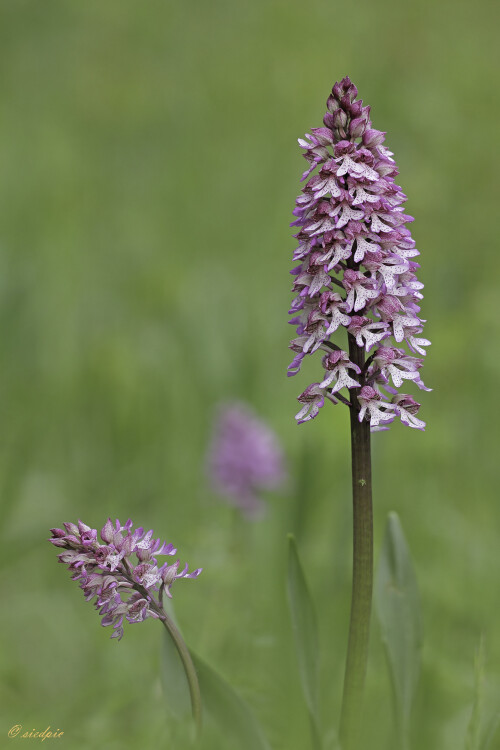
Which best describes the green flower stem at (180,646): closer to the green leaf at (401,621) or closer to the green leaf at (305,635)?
the green leaf at (305,635)

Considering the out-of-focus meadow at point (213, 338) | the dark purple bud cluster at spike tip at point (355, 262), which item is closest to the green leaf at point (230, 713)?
the out-of-focus meadow at point (213, 338)

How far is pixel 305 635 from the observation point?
2045 mm

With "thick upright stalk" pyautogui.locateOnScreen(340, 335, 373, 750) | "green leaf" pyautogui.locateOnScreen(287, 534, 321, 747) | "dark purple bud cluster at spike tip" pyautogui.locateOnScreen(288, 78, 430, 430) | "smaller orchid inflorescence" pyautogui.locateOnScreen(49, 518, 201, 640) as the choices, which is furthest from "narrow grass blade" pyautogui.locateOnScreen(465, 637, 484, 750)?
"smaller orchid inflorescence" pyautogui.locateOnScreen(49, 518, 201, 640)

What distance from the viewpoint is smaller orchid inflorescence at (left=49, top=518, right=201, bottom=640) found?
5.33ft

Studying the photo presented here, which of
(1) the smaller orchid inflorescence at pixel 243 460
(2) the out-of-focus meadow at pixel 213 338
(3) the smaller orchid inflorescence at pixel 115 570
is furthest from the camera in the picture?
(1) the smaller orchid inflorescence at pixel 243 460

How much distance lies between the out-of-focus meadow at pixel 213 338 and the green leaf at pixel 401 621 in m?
0.17

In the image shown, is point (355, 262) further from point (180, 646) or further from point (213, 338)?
point (213, 338)

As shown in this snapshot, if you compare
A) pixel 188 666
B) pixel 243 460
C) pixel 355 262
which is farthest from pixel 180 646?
pixel 243 460

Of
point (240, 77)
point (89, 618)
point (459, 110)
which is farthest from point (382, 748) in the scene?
point (240, 77)

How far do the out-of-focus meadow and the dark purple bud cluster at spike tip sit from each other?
0.89 metres

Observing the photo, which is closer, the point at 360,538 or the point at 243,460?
the point at 360,538

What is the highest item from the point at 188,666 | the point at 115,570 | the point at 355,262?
the point at 355,262

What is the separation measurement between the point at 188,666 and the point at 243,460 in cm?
261

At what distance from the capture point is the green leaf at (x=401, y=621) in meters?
2.07
